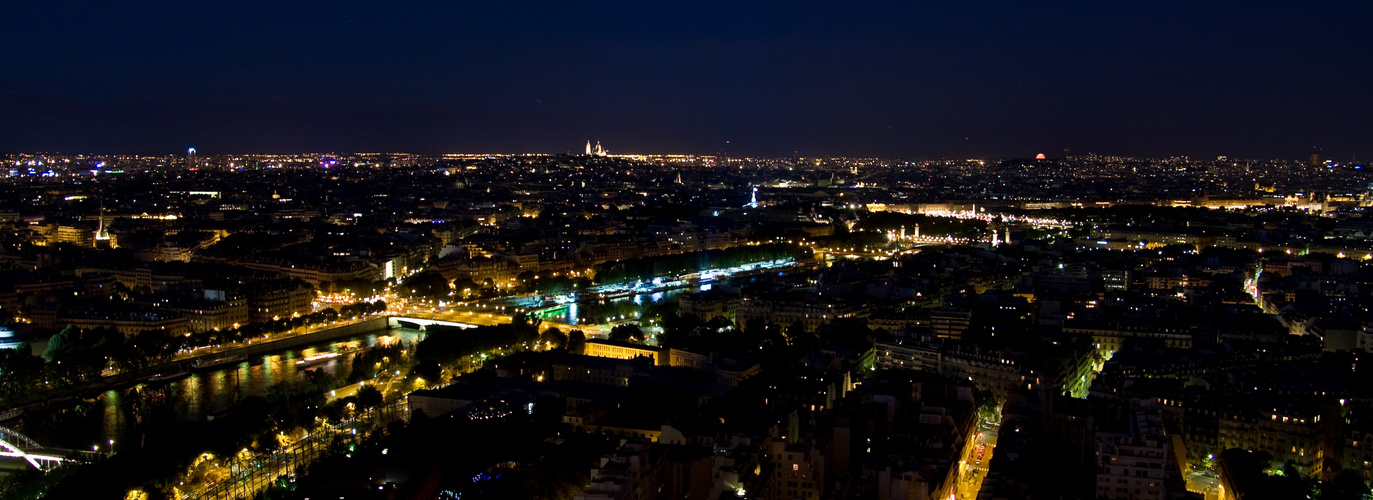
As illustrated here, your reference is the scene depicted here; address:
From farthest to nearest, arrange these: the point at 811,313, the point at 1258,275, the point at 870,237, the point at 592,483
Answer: the point at 870,237, the point at 1258,275, the point at 811,313, the point at 592,483

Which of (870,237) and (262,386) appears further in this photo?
(870,237)

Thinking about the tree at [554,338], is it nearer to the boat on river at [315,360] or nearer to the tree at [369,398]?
the boat on river at [315,360]

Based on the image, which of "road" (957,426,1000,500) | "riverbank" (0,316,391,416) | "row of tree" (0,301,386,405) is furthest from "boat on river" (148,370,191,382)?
"road" (957,426,1000,500)

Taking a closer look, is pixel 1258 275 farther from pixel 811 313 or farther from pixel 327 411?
pixel 327 411

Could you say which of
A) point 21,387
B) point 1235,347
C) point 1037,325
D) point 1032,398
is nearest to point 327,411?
point 21,387

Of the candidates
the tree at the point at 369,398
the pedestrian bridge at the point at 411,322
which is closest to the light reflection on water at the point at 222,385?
the pedestrian bridge at the point at 411,322

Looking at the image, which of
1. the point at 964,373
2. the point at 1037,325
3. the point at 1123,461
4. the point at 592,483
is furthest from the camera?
the point at 1037,325

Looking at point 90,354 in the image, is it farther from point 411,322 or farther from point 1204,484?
point 1204,484
